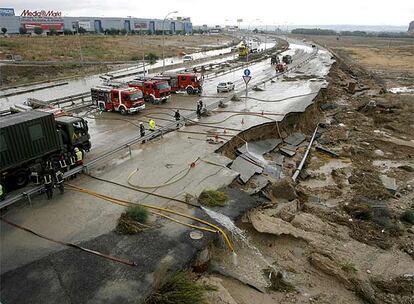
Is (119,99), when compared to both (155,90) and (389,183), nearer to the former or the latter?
(155,90)

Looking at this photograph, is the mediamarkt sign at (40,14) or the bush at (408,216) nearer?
the bush at (408,216)

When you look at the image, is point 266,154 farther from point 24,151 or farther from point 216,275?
point 24,151

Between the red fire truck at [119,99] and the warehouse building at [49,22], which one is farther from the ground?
the warehouse building at [49,22]

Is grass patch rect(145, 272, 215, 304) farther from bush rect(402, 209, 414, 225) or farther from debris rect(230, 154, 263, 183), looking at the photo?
bush rect(402, 209, 414, 225)

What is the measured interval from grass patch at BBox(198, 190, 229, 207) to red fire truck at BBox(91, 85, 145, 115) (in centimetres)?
1613

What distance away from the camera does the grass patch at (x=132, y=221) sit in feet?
43.1

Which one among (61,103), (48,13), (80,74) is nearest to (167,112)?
(61,103)

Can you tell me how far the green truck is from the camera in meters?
15.8

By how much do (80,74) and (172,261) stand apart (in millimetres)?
53158

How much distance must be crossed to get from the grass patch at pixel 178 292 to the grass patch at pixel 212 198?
188 inches

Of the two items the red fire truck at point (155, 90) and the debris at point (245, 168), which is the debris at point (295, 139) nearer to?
the debris at point (245, 168)

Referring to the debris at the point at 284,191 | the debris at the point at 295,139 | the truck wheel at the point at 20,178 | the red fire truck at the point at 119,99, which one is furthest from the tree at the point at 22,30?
the debris at the point at 284,191

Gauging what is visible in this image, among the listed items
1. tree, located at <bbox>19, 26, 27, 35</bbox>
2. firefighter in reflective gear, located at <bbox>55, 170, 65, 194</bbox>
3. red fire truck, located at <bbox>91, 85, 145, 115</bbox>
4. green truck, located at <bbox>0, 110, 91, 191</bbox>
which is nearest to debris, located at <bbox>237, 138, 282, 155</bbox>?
red fire truck, located at <bbox>91, 85, 145, 115</bbox>

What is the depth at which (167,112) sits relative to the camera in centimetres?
3120
